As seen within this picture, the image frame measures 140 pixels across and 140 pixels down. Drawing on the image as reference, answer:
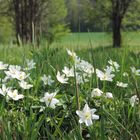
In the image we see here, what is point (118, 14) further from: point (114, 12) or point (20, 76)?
point (20, 76)

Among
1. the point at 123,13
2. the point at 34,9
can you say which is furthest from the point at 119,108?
the point at 123,13

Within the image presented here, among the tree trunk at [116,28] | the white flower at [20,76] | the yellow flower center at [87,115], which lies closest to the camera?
the yellow flower center at [87,115]

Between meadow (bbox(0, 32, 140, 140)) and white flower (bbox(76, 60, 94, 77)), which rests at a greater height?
white flower (bbox(76, 60, 94, 77))

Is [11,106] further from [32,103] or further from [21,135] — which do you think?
[21,135]

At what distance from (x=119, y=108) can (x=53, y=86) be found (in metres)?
0.37

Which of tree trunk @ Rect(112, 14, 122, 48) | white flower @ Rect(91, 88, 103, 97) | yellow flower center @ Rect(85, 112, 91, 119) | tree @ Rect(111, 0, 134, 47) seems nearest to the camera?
yellow flower center @ Rect(85, 112, 91, 119)

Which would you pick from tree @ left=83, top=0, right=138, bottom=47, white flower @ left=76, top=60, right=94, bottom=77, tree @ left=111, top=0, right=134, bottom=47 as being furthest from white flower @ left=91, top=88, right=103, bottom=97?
tree @ left=111, top=0, right=134, bottom=47

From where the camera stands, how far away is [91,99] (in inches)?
63.4

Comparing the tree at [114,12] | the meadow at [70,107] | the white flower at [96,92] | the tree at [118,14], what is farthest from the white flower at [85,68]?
the tree at [118,14]

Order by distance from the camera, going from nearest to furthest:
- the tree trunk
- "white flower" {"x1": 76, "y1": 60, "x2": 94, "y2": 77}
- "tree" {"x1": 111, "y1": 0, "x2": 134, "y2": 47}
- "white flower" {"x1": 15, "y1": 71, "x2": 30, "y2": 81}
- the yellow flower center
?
the yellow flower center
"white flower" {"x1": 15, "y1": 71, "x2": 30, "y2": 81}
"white flower" {"x1": 76, "y1": 60, "x2": 94, "y2": 77}
"tree" {"x1": 111, "y1": 0, "x2": 134, "y2": 47}
the tree trunk

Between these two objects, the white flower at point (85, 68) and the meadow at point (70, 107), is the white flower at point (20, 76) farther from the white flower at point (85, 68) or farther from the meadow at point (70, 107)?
the white flower at point (85, 68)

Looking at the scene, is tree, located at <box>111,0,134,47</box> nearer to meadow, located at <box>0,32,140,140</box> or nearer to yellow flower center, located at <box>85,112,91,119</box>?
meadow, located at <box>0,32,140,140</box>

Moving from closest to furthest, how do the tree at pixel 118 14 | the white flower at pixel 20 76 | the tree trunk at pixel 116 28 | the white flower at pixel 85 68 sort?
the white flower at pixel 20 76 < the white flower at pixel 85 68 < the tree at pixel 118 14 < the tree trunk at pixel 116 28

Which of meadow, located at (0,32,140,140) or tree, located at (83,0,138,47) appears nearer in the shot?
meadow, located at (0,32,140,140)
